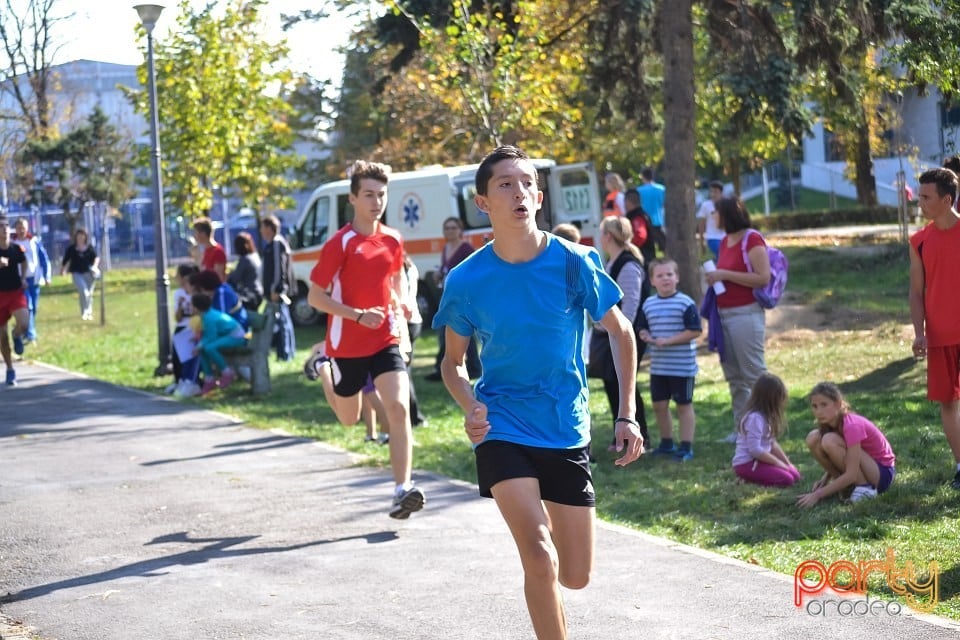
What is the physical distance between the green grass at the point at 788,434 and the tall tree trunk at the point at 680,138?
1.59 m

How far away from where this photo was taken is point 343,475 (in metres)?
10.4

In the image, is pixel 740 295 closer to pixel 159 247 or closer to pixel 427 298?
pixel 159 247

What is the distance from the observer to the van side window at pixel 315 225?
25.4 metres

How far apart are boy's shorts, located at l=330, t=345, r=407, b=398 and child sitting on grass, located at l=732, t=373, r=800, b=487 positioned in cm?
242

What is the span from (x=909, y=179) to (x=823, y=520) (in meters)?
38.5

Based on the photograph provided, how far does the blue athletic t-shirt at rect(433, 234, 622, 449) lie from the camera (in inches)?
198

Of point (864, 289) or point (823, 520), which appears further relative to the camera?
point (864, 289)

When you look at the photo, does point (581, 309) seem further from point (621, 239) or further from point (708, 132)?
point (708, 132)

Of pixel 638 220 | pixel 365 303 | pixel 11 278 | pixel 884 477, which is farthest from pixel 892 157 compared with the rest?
pixel 365 303

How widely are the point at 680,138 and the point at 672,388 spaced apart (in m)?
7.95

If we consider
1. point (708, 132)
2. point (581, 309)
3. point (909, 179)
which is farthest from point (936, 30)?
point (909, 179)

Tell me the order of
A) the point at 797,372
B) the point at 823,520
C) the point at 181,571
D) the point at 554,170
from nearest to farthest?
1. the point at 181,571
2. the point at 823,520
3. the point at 797,372
4. the point at 554,170

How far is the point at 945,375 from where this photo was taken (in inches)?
328

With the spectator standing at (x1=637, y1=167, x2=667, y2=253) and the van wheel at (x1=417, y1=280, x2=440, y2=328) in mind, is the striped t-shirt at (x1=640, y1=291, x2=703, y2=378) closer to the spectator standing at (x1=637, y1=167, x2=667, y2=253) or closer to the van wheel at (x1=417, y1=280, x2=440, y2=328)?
the spectator standing at (x1=637, y1=167, x2=667, y2=253)
